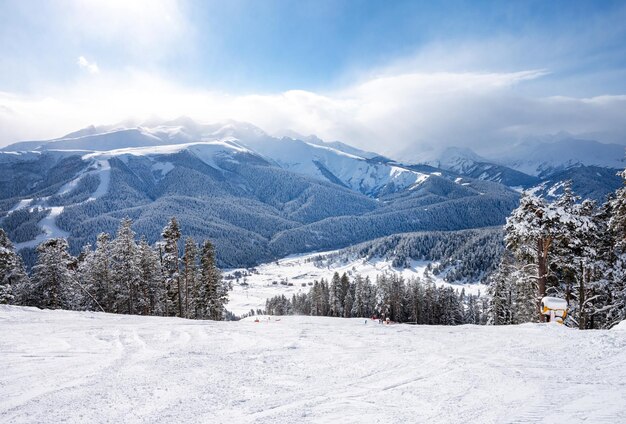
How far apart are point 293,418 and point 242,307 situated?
180454mm

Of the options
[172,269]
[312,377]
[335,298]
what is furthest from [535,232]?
[335,298]

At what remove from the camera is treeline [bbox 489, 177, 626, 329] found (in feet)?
72.2

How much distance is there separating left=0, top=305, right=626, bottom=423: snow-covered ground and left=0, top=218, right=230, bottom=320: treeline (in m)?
25.5

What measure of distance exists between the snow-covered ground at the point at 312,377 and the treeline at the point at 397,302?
66.2 m

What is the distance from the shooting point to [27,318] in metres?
18.8

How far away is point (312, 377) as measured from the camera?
395 inches

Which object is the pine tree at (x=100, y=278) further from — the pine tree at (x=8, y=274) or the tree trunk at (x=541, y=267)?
the tree trunk at (x=541, y=267)

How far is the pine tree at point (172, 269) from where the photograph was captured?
131ft

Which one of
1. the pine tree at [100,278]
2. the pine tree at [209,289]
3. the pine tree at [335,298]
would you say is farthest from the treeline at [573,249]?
the pine tree at [335,298]

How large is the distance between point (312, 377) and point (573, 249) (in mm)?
21822

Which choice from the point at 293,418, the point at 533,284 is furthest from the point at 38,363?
the point at 533,284

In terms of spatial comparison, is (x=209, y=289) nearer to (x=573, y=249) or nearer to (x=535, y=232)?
(x=535, y=232)

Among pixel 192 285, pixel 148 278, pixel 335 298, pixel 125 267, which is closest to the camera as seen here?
pixel 125 267

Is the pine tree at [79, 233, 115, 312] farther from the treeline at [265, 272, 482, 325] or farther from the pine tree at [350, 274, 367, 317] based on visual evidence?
the pine tree at [350, 274, 367, 317]
